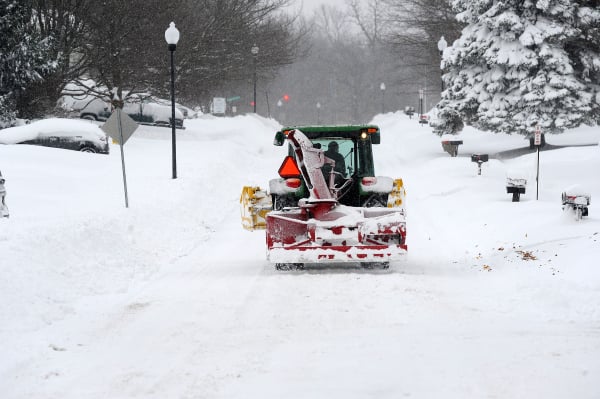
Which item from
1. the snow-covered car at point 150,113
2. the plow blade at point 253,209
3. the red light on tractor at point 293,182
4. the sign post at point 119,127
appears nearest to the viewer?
the red light on tractor at point 293,182

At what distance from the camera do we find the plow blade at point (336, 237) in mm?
9805

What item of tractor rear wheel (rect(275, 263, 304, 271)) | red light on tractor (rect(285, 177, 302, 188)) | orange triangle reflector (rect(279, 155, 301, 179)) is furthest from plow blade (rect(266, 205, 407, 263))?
red light on tractor (rect(285, 177, 302, 188))

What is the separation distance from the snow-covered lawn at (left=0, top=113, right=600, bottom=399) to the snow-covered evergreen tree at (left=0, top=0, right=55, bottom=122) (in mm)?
12164

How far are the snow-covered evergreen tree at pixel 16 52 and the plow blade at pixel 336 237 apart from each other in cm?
2056

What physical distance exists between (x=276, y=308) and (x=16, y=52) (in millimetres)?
23060

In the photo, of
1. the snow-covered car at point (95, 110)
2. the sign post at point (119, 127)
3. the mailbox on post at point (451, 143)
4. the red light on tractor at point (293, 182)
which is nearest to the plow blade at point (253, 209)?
the red light on tractor at point (293, 182)

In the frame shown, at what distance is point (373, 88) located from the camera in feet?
319

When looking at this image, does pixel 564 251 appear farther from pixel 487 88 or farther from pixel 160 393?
pixel 487 88

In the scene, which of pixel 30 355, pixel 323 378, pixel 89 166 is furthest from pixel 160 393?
pixel 89 166

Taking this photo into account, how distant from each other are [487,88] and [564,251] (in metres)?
17.1

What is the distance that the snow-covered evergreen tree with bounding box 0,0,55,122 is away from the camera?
27.1 m

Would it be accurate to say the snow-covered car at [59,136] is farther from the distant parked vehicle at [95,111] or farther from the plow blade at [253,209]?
the plow blade at [253,209]

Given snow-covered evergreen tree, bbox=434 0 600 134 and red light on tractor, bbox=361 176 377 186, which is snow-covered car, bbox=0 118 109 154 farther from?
red light on tractor, bbox=361 176 377 186

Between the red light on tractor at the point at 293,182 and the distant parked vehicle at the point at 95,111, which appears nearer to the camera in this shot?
the red light on tractor at the point at 293,182
